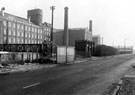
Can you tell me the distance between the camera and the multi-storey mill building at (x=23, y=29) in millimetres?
78675

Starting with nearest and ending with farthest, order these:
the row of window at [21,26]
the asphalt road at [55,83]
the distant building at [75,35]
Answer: the asphalt road at [55,83] → the row of window at [21,26] → the distant building at [75,35]

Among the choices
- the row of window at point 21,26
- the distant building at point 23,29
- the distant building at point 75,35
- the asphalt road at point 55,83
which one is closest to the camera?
the asphalt road at point 55,83

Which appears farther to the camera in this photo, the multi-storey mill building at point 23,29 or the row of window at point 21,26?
the row of window at point 21,26

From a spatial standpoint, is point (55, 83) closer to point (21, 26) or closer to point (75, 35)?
point (21, 26)

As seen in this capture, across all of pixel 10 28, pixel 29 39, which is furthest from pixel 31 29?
pixel 10 28

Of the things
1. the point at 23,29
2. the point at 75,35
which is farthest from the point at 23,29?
the point at 75,35

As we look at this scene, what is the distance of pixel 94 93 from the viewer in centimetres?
837

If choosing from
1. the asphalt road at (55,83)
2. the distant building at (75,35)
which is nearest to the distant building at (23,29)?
the distant building at (75,35)

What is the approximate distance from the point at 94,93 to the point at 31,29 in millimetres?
90740

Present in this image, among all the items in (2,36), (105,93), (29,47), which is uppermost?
(2,36)

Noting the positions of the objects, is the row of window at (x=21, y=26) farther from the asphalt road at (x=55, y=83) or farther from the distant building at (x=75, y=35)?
the asphalt road at (x=55, y=83)

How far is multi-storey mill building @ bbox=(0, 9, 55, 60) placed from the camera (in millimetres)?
78675

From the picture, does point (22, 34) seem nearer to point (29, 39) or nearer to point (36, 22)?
point (29, 39)

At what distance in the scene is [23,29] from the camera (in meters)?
90.2
